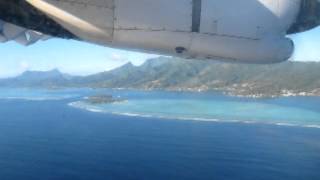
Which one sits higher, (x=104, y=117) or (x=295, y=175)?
(x=104, y=117)

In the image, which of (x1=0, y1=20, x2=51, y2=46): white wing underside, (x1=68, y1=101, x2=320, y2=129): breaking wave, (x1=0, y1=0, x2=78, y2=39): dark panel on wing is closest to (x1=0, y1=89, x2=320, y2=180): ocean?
(x1=68, y1=101, x2=320, y2=129): breaking wave

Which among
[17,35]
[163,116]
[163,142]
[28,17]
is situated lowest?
[28,17]

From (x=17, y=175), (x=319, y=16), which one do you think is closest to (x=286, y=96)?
(x=17, y=175)

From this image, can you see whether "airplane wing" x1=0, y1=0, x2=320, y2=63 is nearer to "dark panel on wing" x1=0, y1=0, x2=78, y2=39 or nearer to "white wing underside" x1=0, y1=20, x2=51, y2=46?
"dark panel on wing" x1=0, y1=0, x2=78, y2=39

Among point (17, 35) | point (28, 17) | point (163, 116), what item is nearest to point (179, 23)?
point (28, 17)

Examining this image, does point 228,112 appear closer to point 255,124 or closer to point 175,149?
point 255,124

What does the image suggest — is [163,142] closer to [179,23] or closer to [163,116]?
[163,116]
